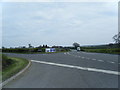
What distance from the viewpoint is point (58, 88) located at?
6344 millimetres

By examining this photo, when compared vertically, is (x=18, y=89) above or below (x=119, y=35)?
below

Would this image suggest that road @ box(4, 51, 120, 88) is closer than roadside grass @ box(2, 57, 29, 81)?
Yes

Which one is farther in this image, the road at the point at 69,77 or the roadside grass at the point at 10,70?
the roadside grass at the point at 10,70

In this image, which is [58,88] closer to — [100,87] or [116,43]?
[100,87]

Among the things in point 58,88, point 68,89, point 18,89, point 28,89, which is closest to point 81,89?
point 68,89

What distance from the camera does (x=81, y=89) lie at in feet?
20.0

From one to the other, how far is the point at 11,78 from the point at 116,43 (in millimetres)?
52722

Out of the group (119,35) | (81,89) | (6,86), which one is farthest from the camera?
(119,35)

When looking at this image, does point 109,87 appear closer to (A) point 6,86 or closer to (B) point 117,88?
(B) point 117,88

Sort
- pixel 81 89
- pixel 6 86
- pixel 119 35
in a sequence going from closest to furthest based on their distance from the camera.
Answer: pixel 81 89 < pixel 6 86 < pixel 119 35

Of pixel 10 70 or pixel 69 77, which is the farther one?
pixel 10 70

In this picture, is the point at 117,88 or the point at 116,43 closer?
the point at 117,88

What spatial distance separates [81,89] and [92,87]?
537mm

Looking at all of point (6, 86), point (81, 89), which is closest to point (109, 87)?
point (81, 89)
